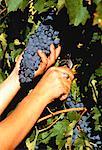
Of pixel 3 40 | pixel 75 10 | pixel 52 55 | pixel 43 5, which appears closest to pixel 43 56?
pixel 52 55

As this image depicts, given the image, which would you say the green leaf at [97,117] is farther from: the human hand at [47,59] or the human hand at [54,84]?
the human hand at [47,59]

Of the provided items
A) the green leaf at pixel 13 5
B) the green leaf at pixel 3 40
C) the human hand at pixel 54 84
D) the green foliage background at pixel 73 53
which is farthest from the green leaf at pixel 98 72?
the green leaf at pixel 3 40

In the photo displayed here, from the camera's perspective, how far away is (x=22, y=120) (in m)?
1.41

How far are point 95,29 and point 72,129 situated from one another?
43 centimetres

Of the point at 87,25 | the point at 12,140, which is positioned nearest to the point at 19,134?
the point at 12,140

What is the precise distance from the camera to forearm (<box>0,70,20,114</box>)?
171 cm

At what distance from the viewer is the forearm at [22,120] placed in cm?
140

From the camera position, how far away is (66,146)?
158 centimetres

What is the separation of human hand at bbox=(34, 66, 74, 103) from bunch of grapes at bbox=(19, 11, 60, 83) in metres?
0.07

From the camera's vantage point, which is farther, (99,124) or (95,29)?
(99,124)

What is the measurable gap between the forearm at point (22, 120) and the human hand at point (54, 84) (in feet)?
0.06

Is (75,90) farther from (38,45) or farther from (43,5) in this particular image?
(43,5)

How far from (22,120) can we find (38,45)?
28cm

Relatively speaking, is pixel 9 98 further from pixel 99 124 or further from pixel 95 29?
pixel 95 29
